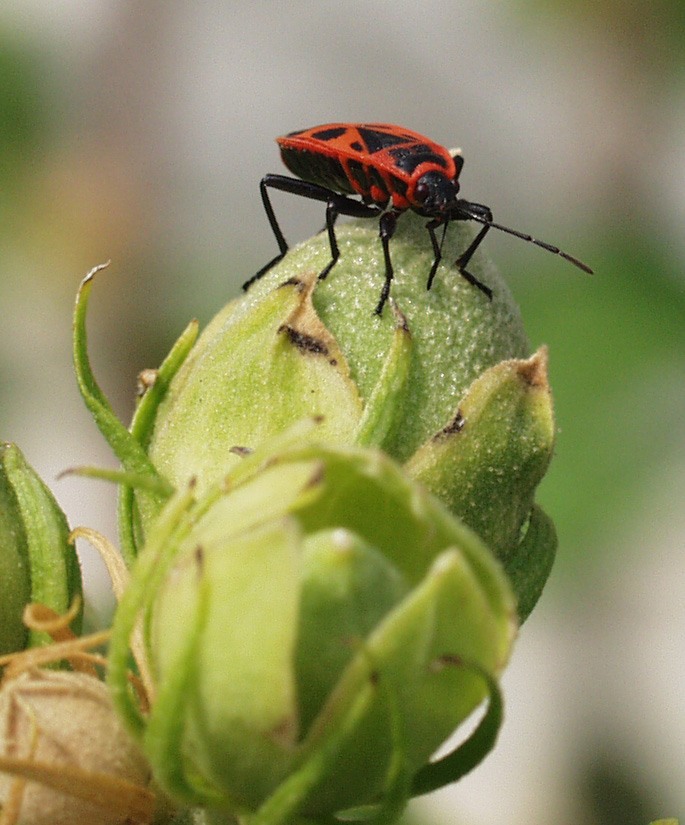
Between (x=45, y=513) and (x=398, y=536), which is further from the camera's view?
(x=45, y=513)

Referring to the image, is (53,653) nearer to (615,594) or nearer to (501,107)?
(615,594)

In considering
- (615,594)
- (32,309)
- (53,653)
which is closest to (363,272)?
(53,653)

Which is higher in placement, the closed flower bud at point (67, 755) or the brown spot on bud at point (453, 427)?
the brown spot on bud at point (453, 427)

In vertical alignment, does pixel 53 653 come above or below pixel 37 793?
above

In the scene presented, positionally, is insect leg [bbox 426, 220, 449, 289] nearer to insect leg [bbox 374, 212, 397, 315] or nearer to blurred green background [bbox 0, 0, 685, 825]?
insect leg [bbox 374, 212, 397, 315]

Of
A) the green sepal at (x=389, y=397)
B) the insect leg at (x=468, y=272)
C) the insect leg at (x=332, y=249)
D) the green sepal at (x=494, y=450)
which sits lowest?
the green sepal at (x=494, y=450)

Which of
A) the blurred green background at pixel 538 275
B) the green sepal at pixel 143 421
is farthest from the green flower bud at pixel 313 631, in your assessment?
the blurred green background at pixel 538 275

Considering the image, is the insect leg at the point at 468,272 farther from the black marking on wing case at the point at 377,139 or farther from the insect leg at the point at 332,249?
the black marking on wing case at the point at 377,139

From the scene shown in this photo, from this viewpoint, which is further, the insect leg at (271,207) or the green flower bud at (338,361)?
the insect leg at (271,207)
